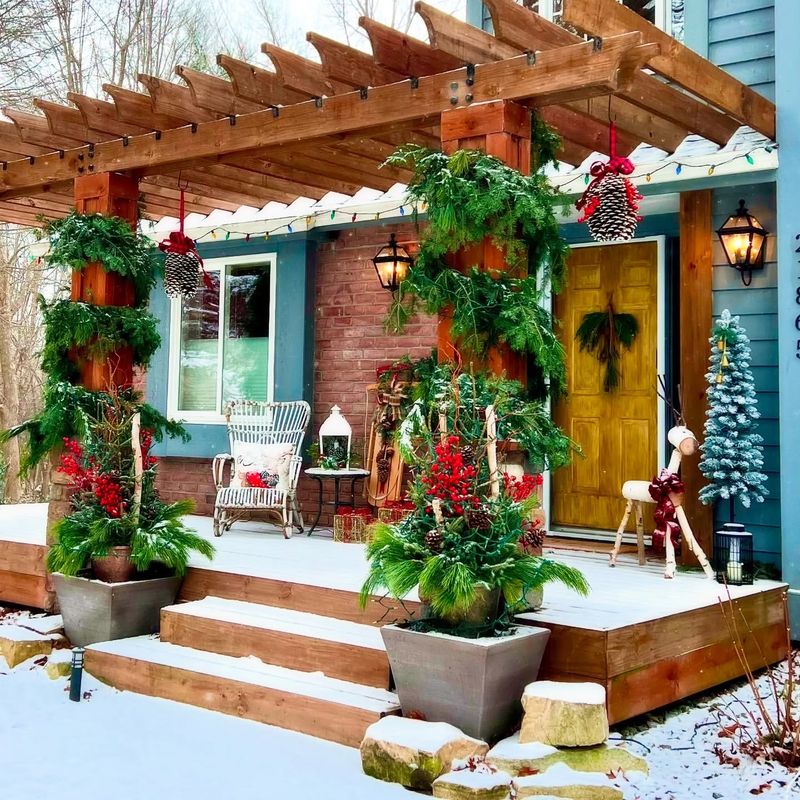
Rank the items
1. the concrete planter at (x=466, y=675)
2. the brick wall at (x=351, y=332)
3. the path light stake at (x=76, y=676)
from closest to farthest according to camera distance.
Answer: the concrete planter at (x=466, y=675), the path light stake at (x=76, y=676), the brick wall at (x=351, y=332)

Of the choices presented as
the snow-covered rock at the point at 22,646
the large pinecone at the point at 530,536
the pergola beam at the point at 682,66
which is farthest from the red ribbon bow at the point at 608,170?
the snow-covered rock at the point at 22,646

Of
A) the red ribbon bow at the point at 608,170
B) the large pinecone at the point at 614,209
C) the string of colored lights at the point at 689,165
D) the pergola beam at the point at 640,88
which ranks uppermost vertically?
the pergola beam at the point at 640,88

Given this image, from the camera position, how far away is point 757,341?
5.29 metres

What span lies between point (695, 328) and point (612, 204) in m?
1.67

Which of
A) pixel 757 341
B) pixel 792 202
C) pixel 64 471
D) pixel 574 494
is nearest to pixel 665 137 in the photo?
pixel 792 202

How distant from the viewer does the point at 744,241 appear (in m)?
5.23

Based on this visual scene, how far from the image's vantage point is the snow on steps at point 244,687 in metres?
3.63

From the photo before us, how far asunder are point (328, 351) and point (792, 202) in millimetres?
3495

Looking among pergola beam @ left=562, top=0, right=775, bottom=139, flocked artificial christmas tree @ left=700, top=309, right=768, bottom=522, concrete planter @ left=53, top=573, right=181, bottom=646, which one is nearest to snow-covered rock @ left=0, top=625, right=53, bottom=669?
concrete planter @ left=53, top=573, right=181, bottom=646

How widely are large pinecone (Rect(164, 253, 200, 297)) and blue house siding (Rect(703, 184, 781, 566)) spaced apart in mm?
3218

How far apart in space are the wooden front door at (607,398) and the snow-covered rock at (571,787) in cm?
312

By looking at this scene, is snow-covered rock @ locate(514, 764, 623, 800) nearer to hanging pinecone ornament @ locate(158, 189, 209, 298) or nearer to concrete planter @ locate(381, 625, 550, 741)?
concrete planter @ locate(381, 625, 550, 741)

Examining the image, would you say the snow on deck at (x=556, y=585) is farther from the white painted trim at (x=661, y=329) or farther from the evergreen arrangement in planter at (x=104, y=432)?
the white painted trim at (x=661, y=329)

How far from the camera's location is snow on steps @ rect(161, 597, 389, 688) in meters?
3.91
